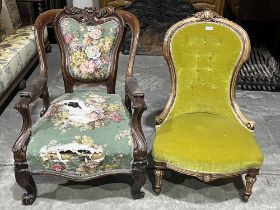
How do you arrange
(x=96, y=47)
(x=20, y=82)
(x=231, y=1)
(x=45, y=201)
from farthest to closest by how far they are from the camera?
1. (x=231, y=1)
2. (x=20, y=82)
3. (x=96, y=47)
4. (x=45, y=201)

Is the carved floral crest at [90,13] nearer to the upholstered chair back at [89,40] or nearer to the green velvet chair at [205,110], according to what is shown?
the upholstered chair back at [89,40]

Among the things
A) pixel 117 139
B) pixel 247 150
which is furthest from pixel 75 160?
pixel 247 150

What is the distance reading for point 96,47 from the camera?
7.16ft

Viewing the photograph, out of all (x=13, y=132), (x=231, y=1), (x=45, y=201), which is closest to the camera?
(x=45, y=201)

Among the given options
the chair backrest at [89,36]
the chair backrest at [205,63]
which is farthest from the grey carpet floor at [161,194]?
the chair backrest at [89,36]

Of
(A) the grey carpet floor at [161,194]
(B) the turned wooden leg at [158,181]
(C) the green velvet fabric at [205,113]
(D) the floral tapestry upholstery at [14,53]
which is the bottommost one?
(A) the grey carpet floor at [161,194]

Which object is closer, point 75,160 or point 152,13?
point 75,160

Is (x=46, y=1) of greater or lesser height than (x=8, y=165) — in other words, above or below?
above

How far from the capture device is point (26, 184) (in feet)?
6.05

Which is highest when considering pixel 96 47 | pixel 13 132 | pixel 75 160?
pixel 96 47

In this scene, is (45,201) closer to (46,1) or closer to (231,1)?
(46,1)

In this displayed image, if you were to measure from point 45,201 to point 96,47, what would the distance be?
3.13 ft

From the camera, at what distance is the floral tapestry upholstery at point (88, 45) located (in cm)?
217

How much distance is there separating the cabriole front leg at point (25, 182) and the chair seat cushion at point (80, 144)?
0.04m
